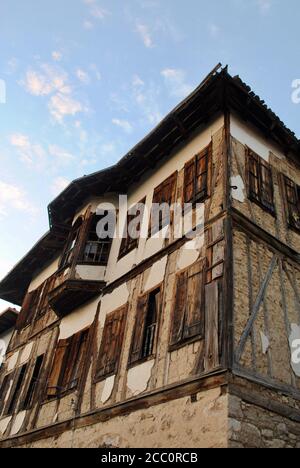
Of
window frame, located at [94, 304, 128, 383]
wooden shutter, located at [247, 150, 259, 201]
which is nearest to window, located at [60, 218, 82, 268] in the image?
window frame, located at [94, 304, 128, 383]

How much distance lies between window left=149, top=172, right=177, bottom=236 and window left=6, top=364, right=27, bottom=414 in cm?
665

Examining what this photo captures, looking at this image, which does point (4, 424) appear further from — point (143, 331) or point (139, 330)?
point (143, 331)

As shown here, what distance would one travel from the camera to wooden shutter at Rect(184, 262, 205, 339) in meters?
6.93

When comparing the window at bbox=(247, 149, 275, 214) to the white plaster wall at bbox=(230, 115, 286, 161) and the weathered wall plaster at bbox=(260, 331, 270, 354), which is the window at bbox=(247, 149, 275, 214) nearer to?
the white plaster wall at bbox=(230, 115, 286, 161)

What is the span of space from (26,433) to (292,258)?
7.95 m

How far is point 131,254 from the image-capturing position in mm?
10422

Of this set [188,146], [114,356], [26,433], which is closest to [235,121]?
[188,146]

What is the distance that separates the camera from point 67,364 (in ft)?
34.3

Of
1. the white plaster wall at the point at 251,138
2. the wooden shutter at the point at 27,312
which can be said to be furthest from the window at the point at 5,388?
the white plaster wall at the point at 251,138

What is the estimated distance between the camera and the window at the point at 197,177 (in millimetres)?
9047

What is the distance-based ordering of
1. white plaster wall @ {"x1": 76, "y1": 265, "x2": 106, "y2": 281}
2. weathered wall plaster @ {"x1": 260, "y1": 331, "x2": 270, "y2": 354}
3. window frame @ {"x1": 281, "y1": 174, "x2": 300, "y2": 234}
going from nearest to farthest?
1. weathered wall plaster @ {"x1": 260, "y1": 331, "x2": 270, "y2": 354}
2. window frame @ {"x1": 281, "y1": 174, "x2": 300, "y2": 234}
3. white plaster wall @ {"x1": 76, "y1": 265, "x2": 106, "y2": 281}

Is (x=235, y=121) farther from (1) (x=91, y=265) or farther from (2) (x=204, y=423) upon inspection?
(2) (x=204, y=423)

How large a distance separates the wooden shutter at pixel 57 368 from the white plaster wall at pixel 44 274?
4.46 metres

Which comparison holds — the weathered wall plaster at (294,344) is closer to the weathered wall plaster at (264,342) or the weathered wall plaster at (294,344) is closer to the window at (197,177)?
the weathered wall plaster at (264,342)
